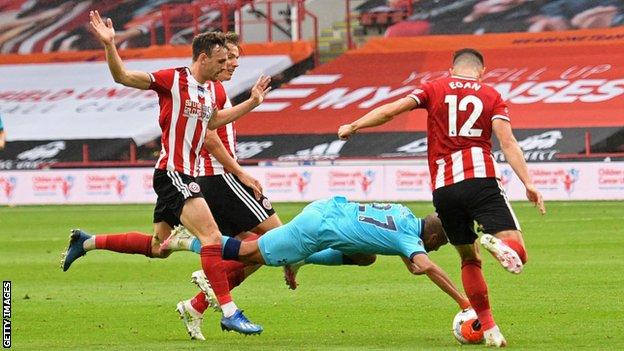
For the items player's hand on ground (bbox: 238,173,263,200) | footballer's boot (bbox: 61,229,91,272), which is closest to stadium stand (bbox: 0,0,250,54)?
footballer's boot (bbox: 61,229,91,272)

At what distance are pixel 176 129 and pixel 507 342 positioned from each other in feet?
9.48

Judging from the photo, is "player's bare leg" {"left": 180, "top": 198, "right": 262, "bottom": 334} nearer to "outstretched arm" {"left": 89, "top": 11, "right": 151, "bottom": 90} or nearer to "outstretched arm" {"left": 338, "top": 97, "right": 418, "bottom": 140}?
"outstretched arm" {"left": 89, "top": 11, "right": 151, "bottom": 90}

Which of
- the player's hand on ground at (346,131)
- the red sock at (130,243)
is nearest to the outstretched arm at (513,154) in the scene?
the player's hand on ground at (346,131)

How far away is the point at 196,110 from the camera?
33.4 feet

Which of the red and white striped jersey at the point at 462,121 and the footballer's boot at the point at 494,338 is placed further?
the red and white striped jersey at the point at 462,121

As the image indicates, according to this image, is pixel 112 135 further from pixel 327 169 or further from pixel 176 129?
pixel 176 129

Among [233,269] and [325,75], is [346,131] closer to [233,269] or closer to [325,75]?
[233,269]

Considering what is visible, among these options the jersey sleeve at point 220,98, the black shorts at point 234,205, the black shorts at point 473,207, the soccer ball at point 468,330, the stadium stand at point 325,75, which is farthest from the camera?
the stadium stand at point 325,75

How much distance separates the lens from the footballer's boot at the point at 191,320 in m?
9.87

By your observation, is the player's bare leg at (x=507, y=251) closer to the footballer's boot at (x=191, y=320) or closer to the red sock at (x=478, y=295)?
the red sock at (x=478, y=295)

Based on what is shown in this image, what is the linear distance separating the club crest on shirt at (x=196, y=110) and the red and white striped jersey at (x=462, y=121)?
1.75m

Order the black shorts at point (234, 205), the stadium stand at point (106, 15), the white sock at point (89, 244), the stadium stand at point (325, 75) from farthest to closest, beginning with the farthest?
the stadium stand at point (106, 15)
the stadium stand at point (325, 75)
the white sock at point (89, 244)
the black shorts at point (234, 205)

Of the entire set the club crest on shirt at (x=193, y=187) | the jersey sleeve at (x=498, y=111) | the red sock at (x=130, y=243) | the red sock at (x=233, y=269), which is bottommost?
the red sock at (x=233, y=269)

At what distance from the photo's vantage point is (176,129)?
1018 cm
